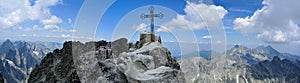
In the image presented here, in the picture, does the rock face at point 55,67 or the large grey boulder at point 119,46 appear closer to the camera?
the large grey boulder at point 119,46

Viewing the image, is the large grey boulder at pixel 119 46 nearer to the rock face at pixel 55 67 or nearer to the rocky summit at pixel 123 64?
Result: the rocky summit at pixel 123 64

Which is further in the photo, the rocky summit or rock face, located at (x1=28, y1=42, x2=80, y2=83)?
rock face, located at (x1=28, y1=42, x2=80, y2=83)

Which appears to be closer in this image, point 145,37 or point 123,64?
point 123,64

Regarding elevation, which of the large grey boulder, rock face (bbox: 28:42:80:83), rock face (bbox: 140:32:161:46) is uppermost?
rock face (bbox: 140:32:161:46)

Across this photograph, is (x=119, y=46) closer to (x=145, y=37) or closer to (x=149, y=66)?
(x=145, y=37)

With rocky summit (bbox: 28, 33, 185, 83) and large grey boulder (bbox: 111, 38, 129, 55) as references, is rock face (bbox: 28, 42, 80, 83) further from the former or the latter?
rocky summit (bbox: 28, 33, 185, 83)

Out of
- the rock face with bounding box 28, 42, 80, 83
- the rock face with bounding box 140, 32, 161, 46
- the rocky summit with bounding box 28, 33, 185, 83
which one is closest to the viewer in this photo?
the rocky summit with bounding box 28, 33, 185, 83

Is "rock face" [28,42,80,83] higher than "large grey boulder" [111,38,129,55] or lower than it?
lower

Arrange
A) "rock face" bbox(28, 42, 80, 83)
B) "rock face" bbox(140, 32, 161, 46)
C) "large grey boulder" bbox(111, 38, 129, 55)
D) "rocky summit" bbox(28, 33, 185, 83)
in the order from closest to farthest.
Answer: "rocky summit" bbox(28, 33, 185, 83) < "large grey boulder" bbox(111, 38, 129, 55) < "rock face" bbox(140, 32, 161, 46) < "rock face" bbox(28, 42, 80, 83)

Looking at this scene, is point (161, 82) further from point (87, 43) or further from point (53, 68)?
point (53, 68)

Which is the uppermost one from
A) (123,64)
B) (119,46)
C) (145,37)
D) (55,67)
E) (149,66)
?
(145,37)

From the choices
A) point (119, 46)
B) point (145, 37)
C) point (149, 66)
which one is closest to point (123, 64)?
point (149, 66)

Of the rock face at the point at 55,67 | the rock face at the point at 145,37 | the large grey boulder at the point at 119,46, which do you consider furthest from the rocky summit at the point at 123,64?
the rock face at the point at 55,67

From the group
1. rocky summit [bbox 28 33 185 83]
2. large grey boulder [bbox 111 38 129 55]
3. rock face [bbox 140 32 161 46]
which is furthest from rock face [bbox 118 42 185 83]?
rock face [bbox 140 32 161 46]
